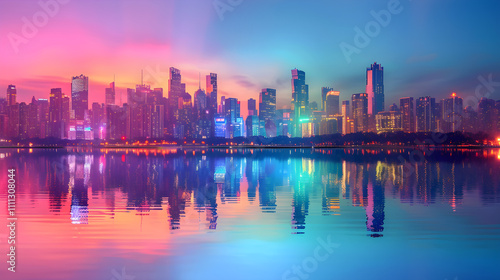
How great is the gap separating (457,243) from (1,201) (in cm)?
2344

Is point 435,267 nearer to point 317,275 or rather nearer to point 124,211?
point 317,275

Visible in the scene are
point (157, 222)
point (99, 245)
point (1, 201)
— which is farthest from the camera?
point (1, 201)

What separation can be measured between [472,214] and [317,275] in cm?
1179

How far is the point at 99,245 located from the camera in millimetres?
12727

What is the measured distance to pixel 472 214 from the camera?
18234mm

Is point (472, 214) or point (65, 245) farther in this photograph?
point (472, 214)

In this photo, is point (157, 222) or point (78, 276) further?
point (157, 222)

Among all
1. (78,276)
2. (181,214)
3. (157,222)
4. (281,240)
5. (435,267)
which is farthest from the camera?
(181,214)

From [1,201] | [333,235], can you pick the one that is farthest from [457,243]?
[1,201]

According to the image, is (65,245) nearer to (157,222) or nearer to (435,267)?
(157,222)

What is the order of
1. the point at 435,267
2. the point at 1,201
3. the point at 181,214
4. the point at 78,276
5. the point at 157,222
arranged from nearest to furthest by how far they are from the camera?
the point at 78,276 < the point at 435,267 < the point at 157,222 < the point at 181,214 < the point at 1,201

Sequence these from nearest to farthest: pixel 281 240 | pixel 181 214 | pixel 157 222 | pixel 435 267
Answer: pixel 435 267 < pixel 281 240 < pixel 157 222 < pixel 181 214

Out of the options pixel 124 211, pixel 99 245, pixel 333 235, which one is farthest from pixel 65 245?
pixel 333 235

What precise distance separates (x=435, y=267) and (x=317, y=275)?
3558 millimetres
